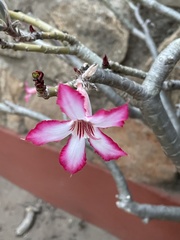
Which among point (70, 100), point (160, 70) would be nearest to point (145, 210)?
point (160, 70)

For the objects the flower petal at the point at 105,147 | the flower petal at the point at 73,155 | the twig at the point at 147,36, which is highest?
the flower petal at the point at 105,147

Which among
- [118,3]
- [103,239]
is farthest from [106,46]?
[103,239]

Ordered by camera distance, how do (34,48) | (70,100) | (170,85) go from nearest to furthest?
(70,100), (34,48), (170,85)

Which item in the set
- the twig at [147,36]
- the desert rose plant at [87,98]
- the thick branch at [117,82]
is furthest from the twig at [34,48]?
the twig at [147,36]

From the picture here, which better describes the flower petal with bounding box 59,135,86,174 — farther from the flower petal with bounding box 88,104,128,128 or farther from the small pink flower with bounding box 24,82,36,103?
the small pink flower with bounding box 24,82,36,103

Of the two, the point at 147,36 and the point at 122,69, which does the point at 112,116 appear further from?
the point at 147,36

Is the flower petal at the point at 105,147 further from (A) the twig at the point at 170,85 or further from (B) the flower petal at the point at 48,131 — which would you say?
(A) the twig at the point at 170,85
